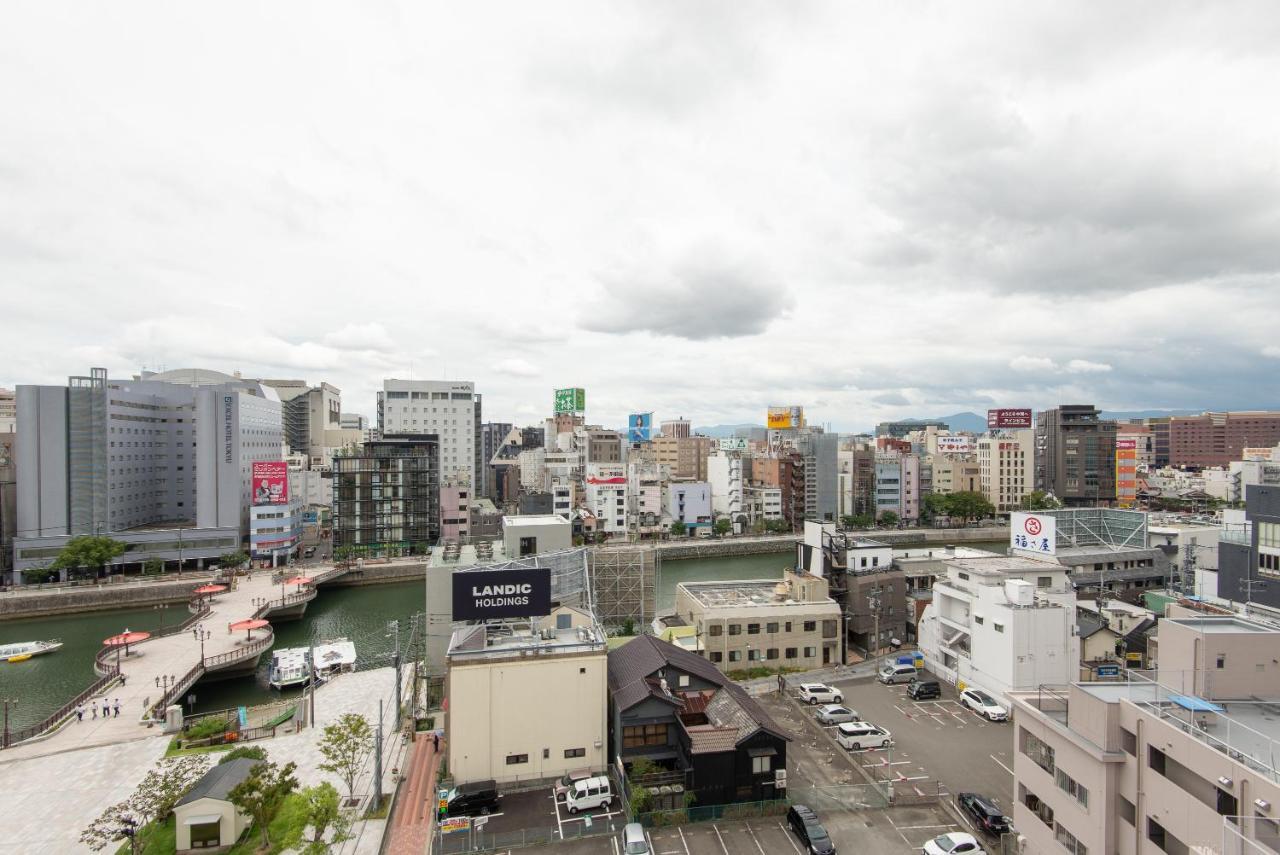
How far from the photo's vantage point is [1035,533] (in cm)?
3419

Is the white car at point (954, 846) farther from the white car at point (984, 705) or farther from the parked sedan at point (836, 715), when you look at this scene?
the white car at point (984, 705)

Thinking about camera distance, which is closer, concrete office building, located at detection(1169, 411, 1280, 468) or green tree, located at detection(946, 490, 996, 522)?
green tree, located at detection(946, 490, 996, 522)

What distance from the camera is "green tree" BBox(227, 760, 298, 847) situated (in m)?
13.9

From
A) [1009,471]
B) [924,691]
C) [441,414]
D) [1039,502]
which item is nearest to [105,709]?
[924,691]

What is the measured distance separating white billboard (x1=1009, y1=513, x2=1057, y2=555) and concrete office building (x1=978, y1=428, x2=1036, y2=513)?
49.0m

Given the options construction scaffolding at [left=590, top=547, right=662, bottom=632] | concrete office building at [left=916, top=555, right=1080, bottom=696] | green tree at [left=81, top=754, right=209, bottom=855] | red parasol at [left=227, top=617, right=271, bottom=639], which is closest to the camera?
green tree at [left=81, top=754, right=209, bottom=855]

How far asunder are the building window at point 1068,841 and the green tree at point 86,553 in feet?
176

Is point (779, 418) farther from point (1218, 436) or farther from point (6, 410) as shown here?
point (6, 410)

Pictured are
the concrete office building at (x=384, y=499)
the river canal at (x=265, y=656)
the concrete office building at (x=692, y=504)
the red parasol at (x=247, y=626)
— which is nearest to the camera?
the river canal at (x=265, y=656)

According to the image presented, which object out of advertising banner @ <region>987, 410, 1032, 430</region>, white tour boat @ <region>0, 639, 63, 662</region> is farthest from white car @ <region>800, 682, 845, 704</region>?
advertising banner @ <region>987, 410, 1032, 430</region>

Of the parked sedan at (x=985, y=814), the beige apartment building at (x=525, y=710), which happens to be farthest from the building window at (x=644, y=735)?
the parked sedan at (x=985, y=814)

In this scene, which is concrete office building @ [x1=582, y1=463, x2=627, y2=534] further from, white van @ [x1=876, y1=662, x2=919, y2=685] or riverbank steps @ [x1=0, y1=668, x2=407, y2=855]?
riverbank steps @ [x1=0, y1=668, x2=407, y2=855]

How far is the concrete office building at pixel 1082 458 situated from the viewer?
7825 centimetres

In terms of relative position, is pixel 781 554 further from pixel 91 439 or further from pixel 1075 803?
pixel 91 439
